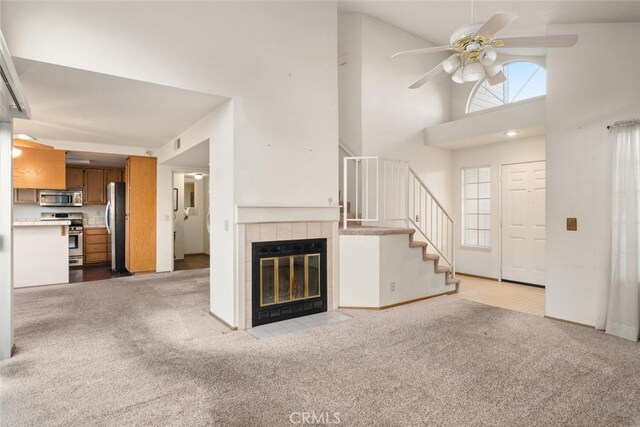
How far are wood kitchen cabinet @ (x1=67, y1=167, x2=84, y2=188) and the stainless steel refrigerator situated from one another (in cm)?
125

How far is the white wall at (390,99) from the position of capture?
18.2ft

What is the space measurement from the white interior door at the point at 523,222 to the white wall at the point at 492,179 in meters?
0.11

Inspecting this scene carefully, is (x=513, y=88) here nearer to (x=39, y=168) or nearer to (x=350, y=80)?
(x=350, y=80)

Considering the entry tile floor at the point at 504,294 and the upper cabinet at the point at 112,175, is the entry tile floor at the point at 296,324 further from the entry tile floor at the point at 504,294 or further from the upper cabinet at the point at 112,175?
the upper cabinet at the point at 112,175

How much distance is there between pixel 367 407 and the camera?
2152 millimetres

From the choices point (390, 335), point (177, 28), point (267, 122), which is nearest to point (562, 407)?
point (390, 335)

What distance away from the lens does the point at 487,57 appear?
9.14 feet

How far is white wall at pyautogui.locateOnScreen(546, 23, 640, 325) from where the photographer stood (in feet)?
11.5

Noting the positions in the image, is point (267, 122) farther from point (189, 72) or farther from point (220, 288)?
point (220, 288)

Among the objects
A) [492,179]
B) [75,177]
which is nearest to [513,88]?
[492,179]

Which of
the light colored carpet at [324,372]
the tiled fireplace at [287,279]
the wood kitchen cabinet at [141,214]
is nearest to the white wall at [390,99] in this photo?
the tiled fireplace at [287,279]

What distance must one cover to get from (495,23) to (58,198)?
322 inches

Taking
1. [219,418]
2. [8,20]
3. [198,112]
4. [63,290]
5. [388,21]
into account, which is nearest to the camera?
[219,418]

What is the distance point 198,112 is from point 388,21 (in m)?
3.64
